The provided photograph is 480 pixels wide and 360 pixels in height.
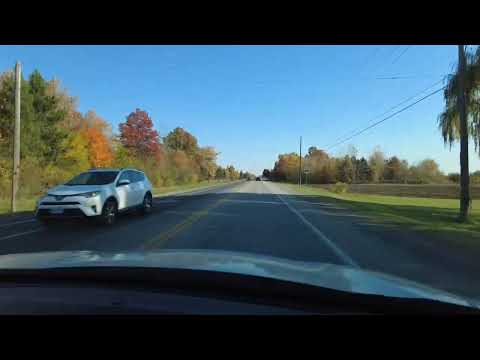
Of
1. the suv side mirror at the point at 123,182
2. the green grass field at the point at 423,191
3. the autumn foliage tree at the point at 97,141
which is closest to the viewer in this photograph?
the suv side mirror at the point at 123,182

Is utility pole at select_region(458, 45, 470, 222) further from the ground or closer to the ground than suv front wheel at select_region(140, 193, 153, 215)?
further from the ground

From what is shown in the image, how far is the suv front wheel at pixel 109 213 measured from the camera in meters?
11.0

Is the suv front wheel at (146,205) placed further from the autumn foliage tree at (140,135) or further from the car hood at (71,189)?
the autumn foliage tree at (140,135)

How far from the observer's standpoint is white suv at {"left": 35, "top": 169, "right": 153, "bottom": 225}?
10211 millimetres

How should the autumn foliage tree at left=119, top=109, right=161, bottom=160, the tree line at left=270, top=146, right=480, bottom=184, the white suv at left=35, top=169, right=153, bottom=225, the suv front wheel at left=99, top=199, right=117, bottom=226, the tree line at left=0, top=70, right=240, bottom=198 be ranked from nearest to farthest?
the white suv at left=35, top=169, right=153, bottom=225 → the suv front wheel at left=99, top=199, right=117, bottom=226 → the tree line at left=0, top=70, right=240, bottom=198 → the autumn foliage tree at left=119, top=109, right=161, bottom=160 → the tree line at left=270, top=146, right=480, bottom=184

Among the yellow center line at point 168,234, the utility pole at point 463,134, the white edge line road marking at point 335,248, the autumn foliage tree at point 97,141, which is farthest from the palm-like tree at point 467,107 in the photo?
the autumn foliage tree at point 97,141

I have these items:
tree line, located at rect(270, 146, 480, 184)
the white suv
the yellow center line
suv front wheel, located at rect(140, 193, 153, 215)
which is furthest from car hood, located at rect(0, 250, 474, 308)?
tree line, located at rect(270, 146, 480, 184)

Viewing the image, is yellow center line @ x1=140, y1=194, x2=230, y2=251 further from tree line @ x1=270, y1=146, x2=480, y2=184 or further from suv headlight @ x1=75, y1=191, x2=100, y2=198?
tree line @ x1=270, y1=146, x2=480, y2=184

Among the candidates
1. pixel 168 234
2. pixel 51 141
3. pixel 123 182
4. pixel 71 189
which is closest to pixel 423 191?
pixel 51 141

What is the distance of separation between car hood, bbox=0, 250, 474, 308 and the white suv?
22.6ft

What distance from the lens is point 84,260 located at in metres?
3.46
